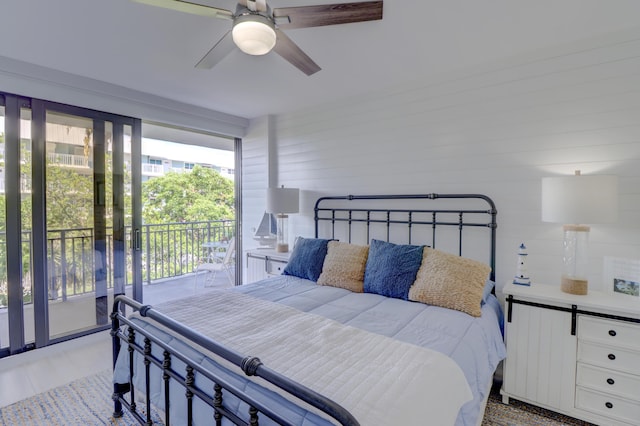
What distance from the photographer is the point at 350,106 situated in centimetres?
345

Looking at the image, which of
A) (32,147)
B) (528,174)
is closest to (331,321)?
(528,174)

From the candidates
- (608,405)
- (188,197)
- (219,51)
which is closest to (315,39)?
(219,51)

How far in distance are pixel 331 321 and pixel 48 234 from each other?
9.60 feet

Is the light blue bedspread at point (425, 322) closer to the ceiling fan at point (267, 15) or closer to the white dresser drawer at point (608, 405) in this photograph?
the white dresser drawer at point (608, 405)

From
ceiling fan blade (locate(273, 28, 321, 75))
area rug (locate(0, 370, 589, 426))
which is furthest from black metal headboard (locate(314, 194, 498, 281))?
ceiling fan blade (locate(273, 28, 321, 75))

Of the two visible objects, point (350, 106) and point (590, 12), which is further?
point (350, 106)

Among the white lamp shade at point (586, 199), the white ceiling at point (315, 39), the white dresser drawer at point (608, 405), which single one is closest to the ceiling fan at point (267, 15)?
the white ceiling at point (315, 39)

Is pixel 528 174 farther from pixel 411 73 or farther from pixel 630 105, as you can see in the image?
pixel 411 73

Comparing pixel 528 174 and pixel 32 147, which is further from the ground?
pixel 32 147

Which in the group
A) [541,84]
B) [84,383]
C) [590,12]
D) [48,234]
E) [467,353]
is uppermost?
[590,12]

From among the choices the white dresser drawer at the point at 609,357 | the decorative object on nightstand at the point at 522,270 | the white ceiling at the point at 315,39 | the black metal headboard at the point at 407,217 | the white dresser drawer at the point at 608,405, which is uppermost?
the white ceiling at the point at 315,39

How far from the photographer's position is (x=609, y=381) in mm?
1861

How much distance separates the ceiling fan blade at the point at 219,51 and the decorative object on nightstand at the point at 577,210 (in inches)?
87.2

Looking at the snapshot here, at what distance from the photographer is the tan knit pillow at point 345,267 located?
258 centimetres
